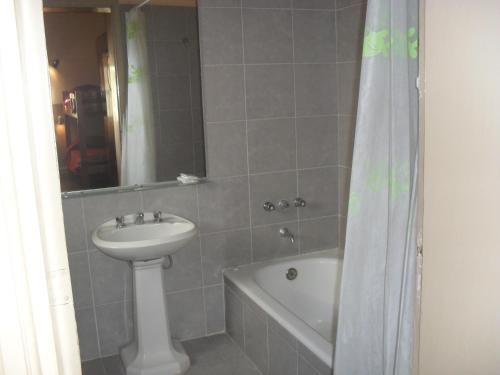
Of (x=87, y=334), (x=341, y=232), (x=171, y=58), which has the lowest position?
(x=87, y=334)

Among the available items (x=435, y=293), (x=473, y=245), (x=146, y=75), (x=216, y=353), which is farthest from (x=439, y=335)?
(x=146, y=75)

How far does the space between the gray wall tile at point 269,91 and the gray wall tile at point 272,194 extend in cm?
39

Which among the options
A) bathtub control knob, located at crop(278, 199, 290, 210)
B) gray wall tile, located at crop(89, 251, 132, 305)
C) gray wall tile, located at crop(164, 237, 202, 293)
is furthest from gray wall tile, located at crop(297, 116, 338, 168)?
gray wall tile, located at crop(89, 251, 132, 305)

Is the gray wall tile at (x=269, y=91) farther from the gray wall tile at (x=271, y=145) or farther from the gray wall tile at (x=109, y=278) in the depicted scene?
the gray wall tile at (x=109, y=278)

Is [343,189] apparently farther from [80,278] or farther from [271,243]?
[80,278]

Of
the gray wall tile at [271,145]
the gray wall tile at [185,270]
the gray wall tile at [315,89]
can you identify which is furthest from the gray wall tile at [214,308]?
the gray wall tile at [315,89]

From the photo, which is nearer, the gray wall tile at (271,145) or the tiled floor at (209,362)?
the tiled floor at (209,362)

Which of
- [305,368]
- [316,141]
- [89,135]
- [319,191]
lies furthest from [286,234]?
[89,135]

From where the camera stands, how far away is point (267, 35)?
3.12 m

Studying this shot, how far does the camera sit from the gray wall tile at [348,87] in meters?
3.17

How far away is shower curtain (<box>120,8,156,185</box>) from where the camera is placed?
2.92m

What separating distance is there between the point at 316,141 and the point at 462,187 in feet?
7.54

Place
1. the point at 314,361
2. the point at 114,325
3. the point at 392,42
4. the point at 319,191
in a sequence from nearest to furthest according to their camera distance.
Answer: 1. the point at 392,42
2. the point at 314,361
3. the point at 114,325
4. the point at 319,191

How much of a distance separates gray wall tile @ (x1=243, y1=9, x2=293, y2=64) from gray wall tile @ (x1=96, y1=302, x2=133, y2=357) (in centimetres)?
166
